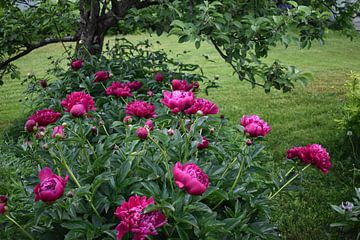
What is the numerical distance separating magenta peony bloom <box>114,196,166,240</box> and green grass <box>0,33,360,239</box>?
2.08 ft

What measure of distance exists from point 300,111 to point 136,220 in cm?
444

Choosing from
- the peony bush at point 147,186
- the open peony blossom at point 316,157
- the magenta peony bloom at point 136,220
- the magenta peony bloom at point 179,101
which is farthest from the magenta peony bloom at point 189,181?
the open peony blossom at point 316,157

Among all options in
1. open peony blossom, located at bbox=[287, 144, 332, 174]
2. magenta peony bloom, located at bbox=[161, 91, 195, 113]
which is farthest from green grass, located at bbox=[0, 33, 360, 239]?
magenta peony bloom, located at bbox=[161, 91, 195, 113]

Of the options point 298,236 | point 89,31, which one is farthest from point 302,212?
point 89,31

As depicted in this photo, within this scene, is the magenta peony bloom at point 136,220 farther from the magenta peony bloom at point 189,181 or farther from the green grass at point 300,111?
the green grass at point 300,111

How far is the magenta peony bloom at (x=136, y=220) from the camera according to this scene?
49.7 inches

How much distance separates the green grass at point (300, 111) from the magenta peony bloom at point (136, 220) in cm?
64

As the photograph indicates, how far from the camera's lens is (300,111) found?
213 inches

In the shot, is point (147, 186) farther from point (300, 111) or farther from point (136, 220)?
point (300, 111)

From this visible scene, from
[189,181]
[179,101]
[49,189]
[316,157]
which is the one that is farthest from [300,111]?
[49,189]

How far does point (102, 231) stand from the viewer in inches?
57.3

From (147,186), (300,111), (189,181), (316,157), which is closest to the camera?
(189,181)

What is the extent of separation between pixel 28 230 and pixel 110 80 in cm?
153

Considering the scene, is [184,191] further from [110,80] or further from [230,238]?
[110,80]
